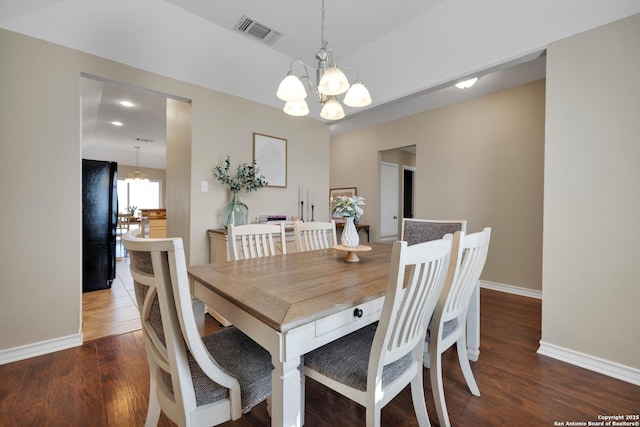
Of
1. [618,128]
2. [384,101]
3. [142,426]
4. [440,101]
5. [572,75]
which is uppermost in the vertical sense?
[440,101]

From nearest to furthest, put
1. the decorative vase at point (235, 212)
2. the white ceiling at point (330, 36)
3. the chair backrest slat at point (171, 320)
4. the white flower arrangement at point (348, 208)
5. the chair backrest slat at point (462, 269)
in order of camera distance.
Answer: the chair backrest slat at point (171, 320) → the chair backrest slat at point (462, 269) → the white flower arrangement at point (348, 208) → the white ceiling at point (330, 36) → the decorative vase at point (235, 212)

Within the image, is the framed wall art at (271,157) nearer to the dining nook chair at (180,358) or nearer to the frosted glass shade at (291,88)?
the frosted glass shade at (291,88)

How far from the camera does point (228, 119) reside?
3.00m

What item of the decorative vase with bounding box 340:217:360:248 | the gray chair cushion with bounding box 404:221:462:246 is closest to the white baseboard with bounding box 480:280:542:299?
the gray chair cushion with bounding box 404:221:462:246

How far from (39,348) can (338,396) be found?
2.18 m

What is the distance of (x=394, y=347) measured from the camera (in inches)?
40.8

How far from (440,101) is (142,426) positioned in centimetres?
455

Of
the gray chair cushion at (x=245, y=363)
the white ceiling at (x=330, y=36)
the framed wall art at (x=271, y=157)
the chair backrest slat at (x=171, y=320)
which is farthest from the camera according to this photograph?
the framed wall art at (x=271, y=157)

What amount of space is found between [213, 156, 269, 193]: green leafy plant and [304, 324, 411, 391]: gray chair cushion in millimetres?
2153

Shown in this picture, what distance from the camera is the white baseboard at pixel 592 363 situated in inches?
67.4

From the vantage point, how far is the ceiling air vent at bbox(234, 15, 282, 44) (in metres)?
2.57

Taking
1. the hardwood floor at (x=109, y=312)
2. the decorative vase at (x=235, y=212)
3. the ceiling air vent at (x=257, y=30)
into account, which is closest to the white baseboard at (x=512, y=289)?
the decorative vase at (x=235, y=212)

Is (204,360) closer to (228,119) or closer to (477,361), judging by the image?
(477,361)

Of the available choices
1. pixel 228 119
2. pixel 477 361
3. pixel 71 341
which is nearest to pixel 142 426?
pixel 71 341
